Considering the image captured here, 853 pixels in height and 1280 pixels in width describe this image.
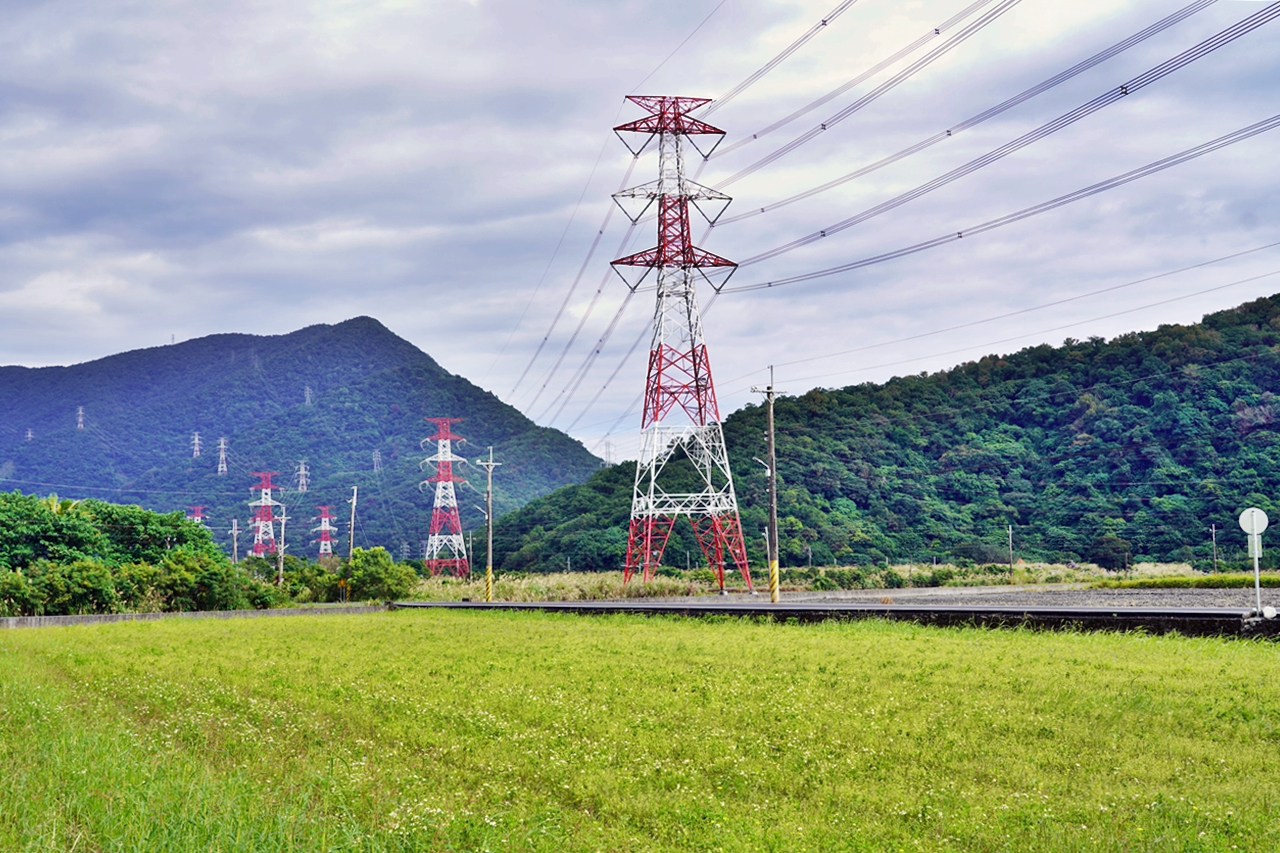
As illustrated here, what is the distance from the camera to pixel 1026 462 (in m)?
70.0

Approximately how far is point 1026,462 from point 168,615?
179ft

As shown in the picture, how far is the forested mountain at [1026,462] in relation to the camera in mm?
61344

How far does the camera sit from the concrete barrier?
34.6 meters

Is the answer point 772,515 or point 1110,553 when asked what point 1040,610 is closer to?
point 772,515

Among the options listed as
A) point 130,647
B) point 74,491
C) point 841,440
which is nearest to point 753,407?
point 841,440

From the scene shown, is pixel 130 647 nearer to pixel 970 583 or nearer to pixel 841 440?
pixel 970 583

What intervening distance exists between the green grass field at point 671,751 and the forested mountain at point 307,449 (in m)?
102

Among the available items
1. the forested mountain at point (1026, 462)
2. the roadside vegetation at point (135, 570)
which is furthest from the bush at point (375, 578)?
the forested mountain at point (1026, 462)

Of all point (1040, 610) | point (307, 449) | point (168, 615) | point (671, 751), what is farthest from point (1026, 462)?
point (307, 449)

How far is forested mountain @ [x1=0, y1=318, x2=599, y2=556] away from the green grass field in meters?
102

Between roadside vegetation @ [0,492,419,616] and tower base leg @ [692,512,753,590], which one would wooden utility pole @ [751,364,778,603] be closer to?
tower base leg @ [692,512,753,590]

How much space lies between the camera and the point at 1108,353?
75.2 metres

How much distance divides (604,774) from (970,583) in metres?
46.0

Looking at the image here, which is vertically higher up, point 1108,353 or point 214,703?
point 1108,353
